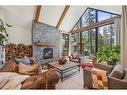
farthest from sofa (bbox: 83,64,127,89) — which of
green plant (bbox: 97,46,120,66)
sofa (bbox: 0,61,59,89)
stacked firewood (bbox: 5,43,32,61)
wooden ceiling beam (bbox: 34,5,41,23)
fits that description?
wooden ceiling beam (bbox: 34,5,41,23)

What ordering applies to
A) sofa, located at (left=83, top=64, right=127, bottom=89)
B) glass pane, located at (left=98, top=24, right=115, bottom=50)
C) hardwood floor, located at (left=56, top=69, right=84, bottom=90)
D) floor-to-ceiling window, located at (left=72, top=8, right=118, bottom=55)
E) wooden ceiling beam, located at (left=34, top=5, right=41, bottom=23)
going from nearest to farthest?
sofa, located at (left=83, top=64, right=127, bottom=89), hardwood floor, located at (left=56, top=69, right=84, bottom=90), wooden ceiling beam, located at (left=34, top=5, right=41, bottom=23), glass pane, located at (left=98, top=24, right=115, bottom=50), floor-to-ceiling window, located at (left=72, top=8, right=118, bottom=55)

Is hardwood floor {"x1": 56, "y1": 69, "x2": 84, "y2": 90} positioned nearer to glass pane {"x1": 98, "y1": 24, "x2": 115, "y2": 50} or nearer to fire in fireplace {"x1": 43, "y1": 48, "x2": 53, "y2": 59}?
glass pane {"x1": 98, "y1": 24, "x2": 115, "y2": 50}

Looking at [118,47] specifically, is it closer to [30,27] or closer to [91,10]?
[91,10]

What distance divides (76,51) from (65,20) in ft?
6.12

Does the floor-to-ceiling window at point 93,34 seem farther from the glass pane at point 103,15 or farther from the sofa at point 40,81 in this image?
the sofa at point 40,81

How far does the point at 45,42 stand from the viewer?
623 cm

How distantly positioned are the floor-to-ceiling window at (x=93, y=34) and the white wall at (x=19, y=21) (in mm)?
2709

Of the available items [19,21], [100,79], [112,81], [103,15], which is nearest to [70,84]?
[100,79]

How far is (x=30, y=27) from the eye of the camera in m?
5.71

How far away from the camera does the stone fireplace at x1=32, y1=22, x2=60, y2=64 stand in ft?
18.9

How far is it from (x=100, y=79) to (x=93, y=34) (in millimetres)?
3818

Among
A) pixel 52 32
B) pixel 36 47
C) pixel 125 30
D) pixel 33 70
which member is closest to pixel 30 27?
pixel 36 47

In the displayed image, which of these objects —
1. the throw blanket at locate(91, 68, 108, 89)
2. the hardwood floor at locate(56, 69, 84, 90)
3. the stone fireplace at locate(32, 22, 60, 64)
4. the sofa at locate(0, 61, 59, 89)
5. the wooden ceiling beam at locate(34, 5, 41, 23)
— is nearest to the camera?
the sofa at locate(0, 61, 59, 89)

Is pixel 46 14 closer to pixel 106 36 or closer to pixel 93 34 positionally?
pixel 93 34
